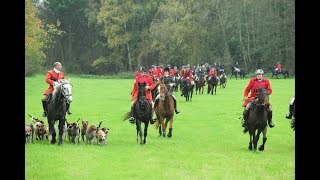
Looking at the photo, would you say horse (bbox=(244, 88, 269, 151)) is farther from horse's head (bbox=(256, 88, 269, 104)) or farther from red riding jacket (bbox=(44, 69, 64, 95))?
red riding jacket (bbox=(44, 69, 64, 95))

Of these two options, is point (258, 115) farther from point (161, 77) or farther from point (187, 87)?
point (187, 87)

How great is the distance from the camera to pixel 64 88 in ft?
46.5

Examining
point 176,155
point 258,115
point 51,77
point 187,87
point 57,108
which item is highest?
point 51,77

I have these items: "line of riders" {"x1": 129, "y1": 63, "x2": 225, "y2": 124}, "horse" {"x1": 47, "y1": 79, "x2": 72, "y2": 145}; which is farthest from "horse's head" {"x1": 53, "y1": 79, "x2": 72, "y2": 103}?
"line of riders" {"x1": 129, "y1": 63, "x2": 225, "y2": 124}

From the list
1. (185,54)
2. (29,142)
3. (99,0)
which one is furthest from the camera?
(99,0)

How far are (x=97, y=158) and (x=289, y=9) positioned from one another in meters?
45.2

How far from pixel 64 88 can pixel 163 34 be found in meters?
47.8

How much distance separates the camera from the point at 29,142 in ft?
48.2

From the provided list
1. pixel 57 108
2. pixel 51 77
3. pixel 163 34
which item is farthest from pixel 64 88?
pixel 163 34

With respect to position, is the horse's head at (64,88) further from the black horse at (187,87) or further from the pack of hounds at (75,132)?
the black horse at (187,87)

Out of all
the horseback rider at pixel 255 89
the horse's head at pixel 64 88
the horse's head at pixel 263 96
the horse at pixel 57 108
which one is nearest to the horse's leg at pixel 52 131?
the horse at pixel 57 108

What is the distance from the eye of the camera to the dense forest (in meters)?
56.0
